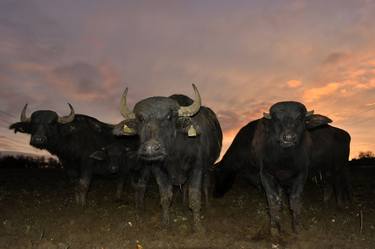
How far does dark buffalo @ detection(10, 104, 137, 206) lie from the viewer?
12.5 meters

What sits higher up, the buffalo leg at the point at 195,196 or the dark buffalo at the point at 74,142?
the dark buffalo at the point at 74,142

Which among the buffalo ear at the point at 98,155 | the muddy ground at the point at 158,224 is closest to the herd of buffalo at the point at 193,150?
the buffalo ear at the point at 98,155

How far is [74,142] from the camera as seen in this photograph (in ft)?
42.4

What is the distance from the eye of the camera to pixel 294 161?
8.75 meters

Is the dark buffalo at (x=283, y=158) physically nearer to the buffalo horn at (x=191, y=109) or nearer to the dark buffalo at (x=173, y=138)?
the dark buffalo at (x=173, y=138)

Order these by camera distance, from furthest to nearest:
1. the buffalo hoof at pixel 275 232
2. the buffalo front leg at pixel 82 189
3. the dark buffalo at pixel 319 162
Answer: the buffalo front leg at pixel 82 189
the dark buffalo at pixel 319 162
the buffalo hoof at pixel 275 232

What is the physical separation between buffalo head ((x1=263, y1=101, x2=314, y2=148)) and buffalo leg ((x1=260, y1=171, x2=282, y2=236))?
944 mm

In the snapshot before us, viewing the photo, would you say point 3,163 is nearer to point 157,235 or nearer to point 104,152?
point 104,152

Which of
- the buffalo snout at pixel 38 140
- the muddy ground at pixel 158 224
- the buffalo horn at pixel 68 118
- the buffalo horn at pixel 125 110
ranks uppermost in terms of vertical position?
the buffalo horn at pixel 68 118

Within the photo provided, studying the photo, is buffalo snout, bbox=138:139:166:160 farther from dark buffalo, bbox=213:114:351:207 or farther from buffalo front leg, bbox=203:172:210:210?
dark buffalo, bbox=213:114:351:207

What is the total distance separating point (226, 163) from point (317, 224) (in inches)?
174

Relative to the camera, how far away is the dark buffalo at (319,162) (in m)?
11.5

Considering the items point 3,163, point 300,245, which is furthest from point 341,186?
point 3,163

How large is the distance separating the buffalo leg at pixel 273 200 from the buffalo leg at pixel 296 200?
0.30 m
